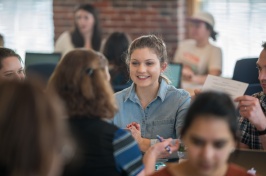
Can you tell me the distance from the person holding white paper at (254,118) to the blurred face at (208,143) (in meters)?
1.36

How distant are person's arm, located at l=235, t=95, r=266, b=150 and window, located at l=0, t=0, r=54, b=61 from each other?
5635 millimetres

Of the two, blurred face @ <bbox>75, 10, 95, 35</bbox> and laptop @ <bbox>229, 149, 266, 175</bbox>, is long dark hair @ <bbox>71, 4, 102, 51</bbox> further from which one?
laptop @ <bbox>229, 149, 266, 175</bbox>

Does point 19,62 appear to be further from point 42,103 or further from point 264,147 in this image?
point 42,103

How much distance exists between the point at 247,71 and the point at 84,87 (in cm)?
347

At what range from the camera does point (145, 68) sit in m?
4.18

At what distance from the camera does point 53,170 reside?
1.93m

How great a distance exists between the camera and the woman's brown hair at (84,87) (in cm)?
287

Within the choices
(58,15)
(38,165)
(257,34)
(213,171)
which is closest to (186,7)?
(257,34)

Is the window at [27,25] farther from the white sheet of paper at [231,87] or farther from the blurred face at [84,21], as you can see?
the white sheet of paper at [231,87]

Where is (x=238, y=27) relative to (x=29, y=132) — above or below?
below

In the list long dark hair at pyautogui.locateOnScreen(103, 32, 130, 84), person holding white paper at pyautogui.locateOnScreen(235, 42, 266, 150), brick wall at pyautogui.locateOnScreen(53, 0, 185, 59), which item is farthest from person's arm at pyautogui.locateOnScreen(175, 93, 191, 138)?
brick wall at pyautogui.locateOnScreen(53, 0, 185, 59)

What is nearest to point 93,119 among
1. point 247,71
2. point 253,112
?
point 253,112

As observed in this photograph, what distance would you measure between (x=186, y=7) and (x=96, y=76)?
5699mm

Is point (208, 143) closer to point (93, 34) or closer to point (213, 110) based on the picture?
point (213, 110)
